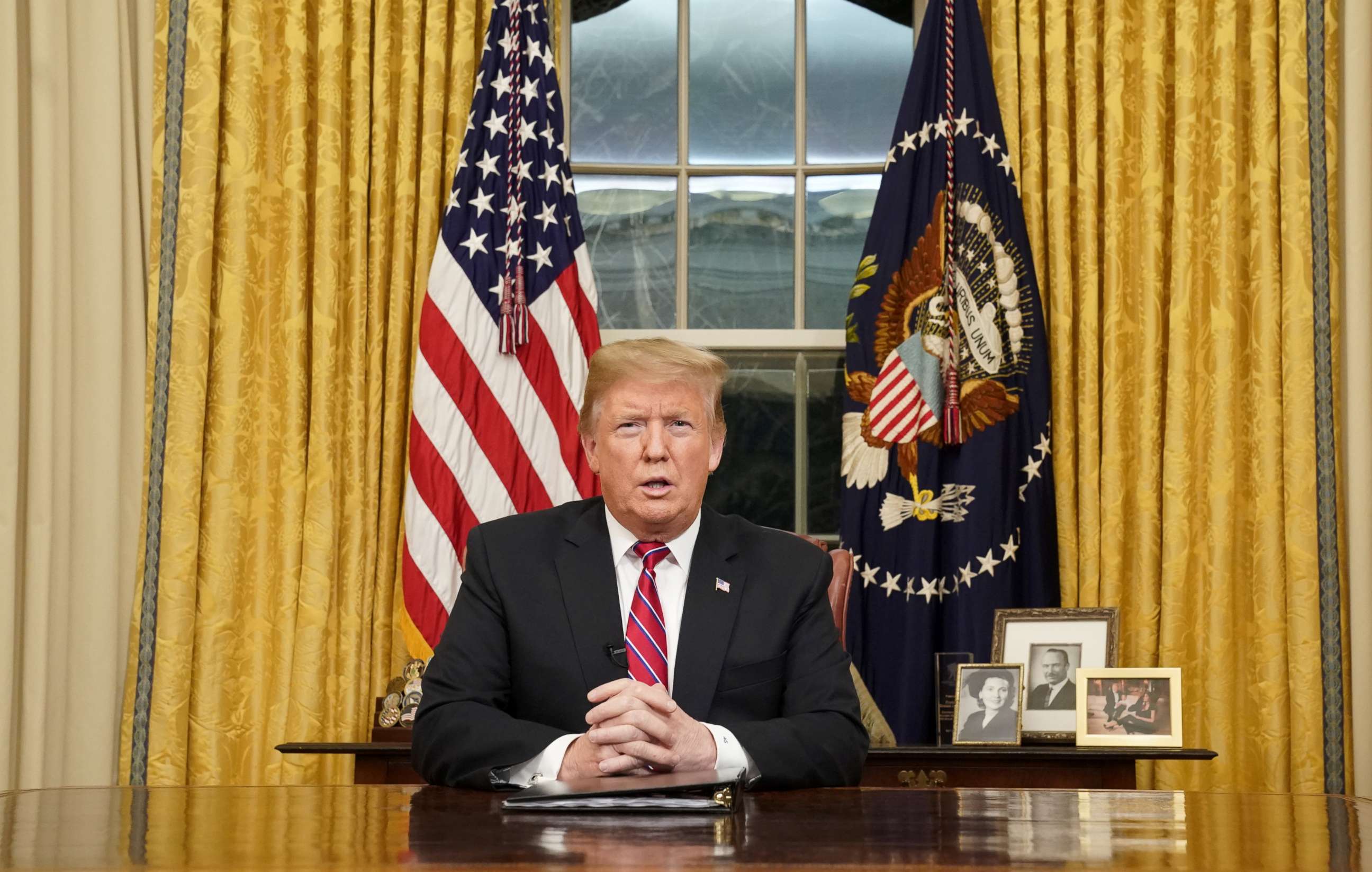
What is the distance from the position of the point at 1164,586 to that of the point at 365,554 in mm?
1993

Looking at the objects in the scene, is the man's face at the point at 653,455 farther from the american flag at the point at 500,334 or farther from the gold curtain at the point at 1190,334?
the gold curtain at the point at 1190,334

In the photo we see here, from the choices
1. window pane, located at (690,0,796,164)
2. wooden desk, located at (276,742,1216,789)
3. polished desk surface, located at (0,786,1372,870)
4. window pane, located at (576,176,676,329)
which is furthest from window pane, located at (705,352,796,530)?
polished desk surface, located at (0,786,1372,870)

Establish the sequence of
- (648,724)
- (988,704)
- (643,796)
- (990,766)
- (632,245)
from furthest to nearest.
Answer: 1. (632,245)
2. (988,704)
3. (990,766)
4. (648,724)
5. (643,796)

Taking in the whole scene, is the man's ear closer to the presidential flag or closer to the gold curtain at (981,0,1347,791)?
the presidential flag

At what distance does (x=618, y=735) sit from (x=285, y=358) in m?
2.19

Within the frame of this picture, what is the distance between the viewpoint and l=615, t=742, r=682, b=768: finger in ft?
5.41

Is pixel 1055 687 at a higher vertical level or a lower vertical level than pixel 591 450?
lower

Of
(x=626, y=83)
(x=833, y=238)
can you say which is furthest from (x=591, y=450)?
(x=626, y=83)

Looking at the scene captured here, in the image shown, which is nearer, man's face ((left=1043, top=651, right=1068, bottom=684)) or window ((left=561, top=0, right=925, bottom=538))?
man's face ((left=1043, top=651, right=1068, bottom=684))

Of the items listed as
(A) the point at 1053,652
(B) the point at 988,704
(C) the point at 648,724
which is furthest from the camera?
(A) the point at 1053,652

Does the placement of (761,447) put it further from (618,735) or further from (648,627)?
(618,735)

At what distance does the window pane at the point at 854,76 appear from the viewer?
13.2 feet

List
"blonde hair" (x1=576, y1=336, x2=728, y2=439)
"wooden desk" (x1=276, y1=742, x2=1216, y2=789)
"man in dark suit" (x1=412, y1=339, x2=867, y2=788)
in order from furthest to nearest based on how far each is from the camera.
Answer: "wooden desk" (x1=276, y1=742, x2=1216, y2=789) → "blonde hair" (x1=576, y1=336, x2=728, y2=439) → "man in dark suit" (x1=412, y1=339, x2=867, y2=788)

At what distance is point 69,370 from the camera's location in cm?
346
